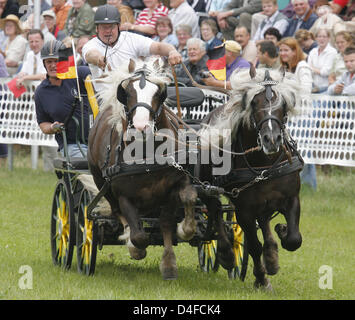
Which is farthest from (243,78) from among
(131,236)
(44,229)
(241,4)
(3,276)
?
(241,4)

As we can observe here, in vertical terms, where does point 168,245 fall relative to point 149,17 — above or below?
below

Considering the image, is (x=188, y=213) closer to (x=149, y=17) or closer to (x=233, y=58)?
(x=233, y=58)

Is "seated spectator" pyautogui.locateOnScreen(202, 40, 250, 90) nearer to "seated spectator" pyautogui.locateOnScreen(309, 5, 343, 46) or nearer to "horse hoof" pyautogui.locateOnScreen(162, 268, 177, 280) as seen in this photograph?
"seated spectator" pyautogui.locateOnScreen(309, 5, 343, 46)

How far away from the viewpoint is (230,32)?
15.4 m

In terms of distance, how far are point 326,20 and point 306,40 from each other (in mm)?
682

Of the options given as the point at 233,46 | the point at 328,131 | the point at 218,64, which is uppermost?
the point at 218,64

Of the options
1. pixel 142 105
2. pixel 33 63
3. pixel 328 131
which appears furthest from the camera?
pixel 33 63

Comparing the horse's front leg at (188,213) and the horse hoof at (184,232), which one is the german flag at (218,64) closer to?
the horse's front leg at (188,213)

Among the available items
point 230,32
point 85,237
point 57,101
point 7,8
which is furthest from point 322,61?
point 7,8

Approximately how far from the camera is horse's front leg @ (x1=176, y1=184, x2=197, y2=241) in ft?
22.7
